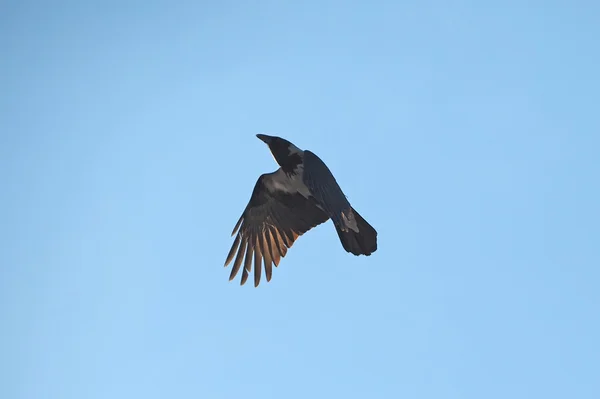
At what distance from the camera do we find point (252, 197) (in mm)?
13414

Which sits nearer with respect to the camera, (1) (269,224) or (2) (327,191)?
(2) (327,191)

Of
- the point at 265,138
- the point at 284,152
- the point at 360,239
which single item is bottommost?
the point at 360,239

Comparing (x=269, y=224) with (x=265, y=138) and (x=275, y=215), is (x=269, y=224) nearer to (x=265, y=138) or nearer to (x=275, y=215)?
(x=275, y=215)

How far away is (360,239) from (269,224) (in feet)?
6.87

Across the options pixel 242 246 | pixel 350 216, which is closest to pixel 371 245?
pixel 350 216

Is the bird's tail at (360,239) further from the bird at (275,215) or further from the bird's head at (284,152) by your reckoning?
the bird's head at (284,152)

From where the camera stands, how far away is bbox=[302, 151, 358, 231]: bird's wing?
1080 cm

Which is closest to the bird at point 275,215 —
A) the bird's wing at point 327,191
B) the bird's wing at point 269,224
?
the bird's wing at point 269,224

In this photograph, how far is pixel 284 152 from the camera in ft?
41.1

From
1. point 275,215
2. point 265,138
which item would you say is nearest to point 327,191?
point 265,138

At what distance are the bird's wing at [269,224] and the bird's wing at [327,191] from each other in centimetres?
149

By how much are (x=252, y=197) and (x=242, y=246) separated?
82 cm

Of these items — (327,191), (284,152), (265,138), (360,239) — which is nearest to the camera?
(327,191)

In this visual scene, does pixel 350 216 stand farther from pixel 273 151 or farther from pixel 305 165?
pixel 273 151
